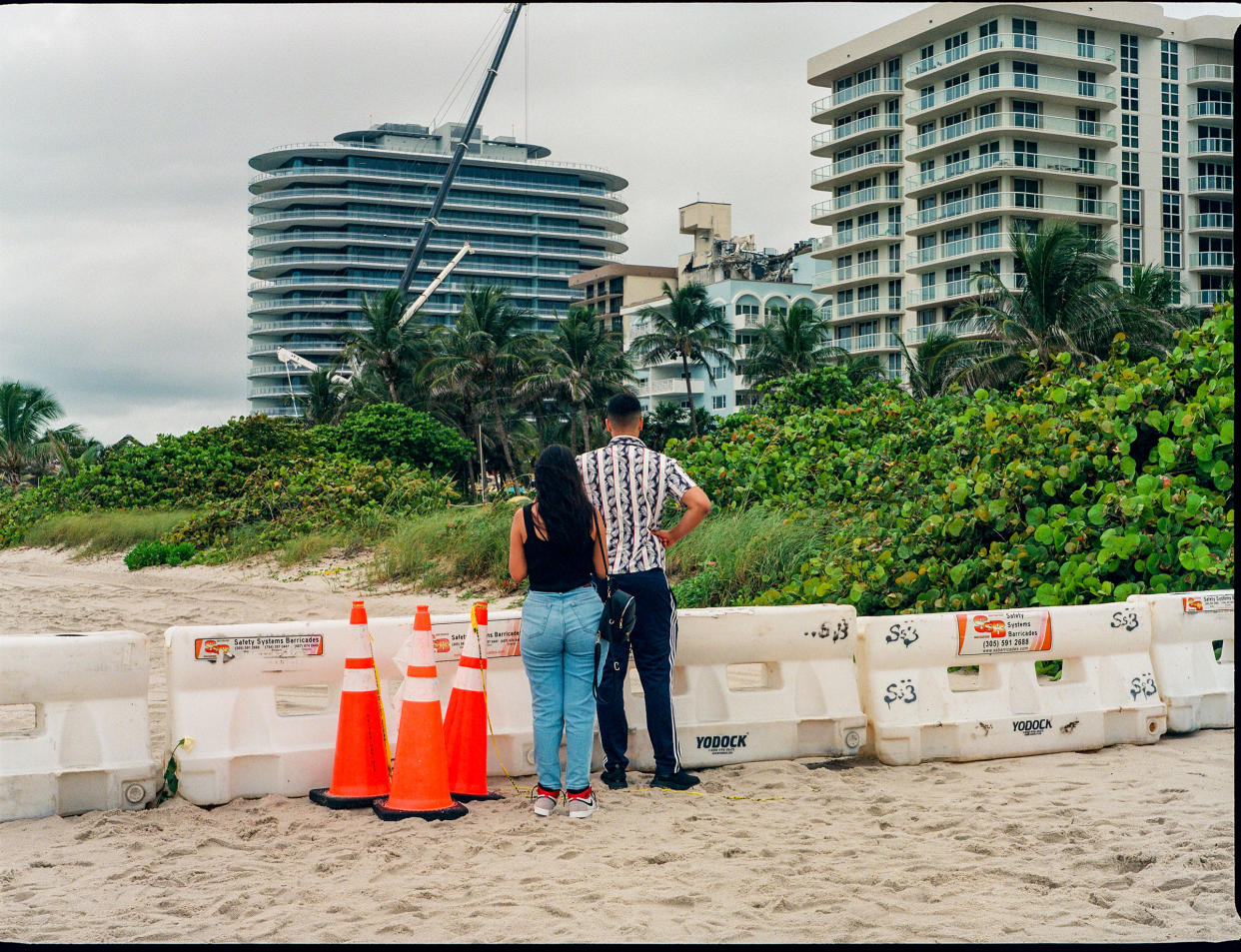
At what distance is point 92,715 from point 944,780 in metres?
4.14

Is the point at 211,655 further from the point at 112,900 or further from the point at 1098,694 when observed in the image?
the point at 1098,694

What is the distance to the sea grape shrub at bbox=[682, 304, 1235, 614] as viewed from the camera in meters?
8.12

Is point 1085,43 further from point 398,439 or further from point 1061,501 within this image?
point 1061,501

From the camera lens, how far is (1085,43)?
64812 mm

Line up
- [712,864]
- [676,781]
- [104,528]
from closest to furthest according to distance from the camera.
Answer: [712,864], [676,781], [104,528]

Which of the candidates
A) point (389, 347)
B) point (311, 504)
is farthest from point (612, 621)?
point (389, 347)

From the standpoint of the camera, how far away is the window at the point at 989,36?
62.9 meters

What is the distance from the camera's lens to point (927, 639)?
20.2 feet

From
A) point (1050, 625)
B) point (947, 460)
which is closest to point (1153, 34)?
point (947, 460)

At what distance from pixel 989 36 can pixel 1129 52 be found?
9698 millimetres

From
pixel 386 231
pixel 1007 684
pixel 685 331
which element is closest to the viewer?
pixel 1007 684

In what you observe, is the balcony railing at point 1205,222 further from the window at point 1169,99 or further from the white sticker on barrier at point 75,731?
the white sticker on barrier at point 75,731

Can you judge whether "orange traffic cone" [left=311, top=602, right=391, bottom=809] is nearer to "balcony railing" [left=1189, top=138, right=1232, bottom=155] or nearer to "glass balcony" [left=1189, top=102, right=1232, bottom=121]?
"balcony railing" [left=1189, top=138, right=1232, bottom=155]

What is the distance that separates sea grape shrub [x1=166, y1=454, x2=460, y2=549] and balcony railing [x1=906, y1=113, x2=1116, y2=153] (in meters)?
50.0
